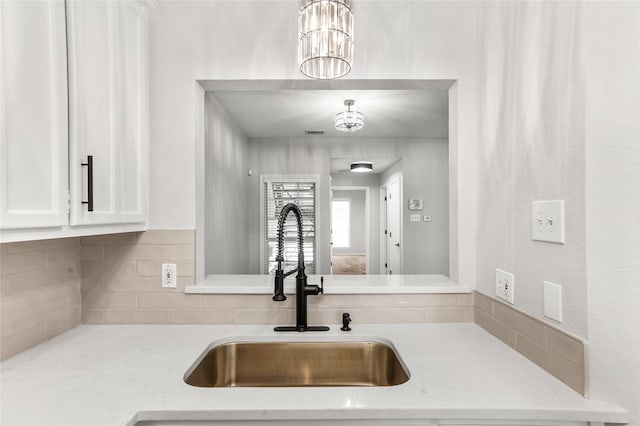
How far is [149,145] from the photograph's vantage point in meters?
1.53

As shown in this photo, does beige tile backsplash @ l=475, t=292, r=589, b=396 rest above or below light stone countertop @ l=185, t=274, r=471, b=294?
below

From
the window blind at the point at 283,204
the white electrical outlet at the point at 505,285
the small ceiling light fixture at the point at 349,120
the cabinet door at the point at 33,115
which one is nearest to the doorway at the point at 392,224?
the window blind at the point at 283,204

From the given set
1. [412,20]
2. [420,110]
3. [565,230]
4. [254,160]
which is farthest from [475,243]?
[254,160]

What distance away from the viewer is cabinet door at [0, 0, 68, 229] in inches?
33.2

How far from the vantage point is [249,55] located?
154 centimetres

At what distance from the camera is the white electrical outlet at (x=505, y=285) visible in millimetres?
1229

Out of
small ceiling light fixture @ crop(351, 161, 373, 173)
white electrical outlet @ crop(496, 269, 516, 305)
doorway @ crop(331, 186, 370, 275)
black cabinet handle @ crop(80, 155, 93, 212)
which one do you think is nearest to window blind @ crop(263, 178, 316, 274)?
small ceiling light fixture @ crop(351, 161, 373, 173)

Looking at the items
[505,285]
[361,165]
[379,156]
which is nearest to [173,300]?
[505,285]

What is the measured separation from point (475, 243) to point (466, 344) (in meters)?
0.48

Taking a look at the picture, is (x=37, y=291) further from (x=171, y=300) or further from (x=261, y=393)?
(x=261, y=393)

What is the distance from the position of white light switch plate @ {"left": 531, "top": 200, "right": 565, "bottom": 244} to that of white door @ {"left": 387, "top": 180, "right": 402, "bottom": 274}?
436 centimetres

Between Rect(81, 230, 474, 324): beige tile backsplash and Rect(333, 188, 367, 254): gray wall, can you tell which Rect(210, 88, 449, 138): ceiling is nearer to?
Rect(81, 230, 474, 324): beige tile backsplash

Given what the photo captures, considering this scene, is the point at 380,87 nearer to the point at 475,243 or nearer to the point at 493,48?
the point at 493,48

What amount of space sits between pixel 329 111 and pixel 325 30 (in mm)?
2677
